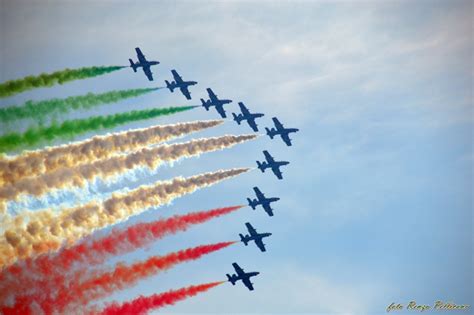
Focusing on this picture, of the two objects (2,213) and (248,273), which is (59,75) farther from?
(248,273)

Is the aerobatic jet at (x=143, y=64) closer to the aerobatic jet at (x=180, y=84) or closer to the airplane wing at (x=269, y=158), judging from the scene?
the aerobatic jet at (x=180, y=84)

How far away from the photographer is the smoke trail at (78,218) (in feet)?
268

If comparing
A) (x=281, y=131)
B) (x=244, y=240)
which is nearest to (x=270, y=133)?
(x=281, y=131)

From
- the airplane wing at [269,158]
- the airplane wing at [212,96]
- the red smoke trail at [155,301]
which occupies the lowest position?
Result: the red smoke trail at [155,301]

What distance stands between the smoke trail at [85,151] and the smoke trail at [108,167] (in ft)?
2.00

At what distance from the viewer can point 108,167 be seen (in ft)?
290

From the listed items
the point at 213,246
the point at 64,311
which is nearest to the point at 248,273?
the point at 213,246

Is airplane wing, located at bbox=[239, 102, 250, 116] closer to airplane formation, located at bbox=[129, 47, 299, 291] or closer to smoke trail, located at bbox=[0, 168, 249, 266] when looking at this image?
airplane formation, located at bbox=[129, 47, 299, 291]

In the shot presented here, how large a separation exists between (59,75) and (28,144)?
9.52 m

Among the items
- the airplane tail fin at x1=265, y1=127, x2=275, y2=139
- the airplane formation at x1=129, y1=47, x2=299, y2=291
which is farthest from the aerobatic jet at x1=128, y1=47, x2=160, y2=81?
the airplane tail fin at x1=265, y1=127, x2=275, y2=139

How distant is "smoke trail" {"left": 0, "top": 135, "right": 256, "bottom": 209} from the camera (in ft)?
268

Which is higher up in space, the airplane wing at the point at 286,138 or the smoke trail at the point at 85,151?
the airplane wing at the point at 286,138

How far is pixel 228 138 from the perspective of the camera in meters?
102

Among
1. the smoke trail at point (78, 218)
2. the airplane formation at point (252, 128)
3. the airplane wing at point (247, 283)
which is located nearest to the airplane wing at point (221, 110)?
the airplane formation at point (252, 128)
